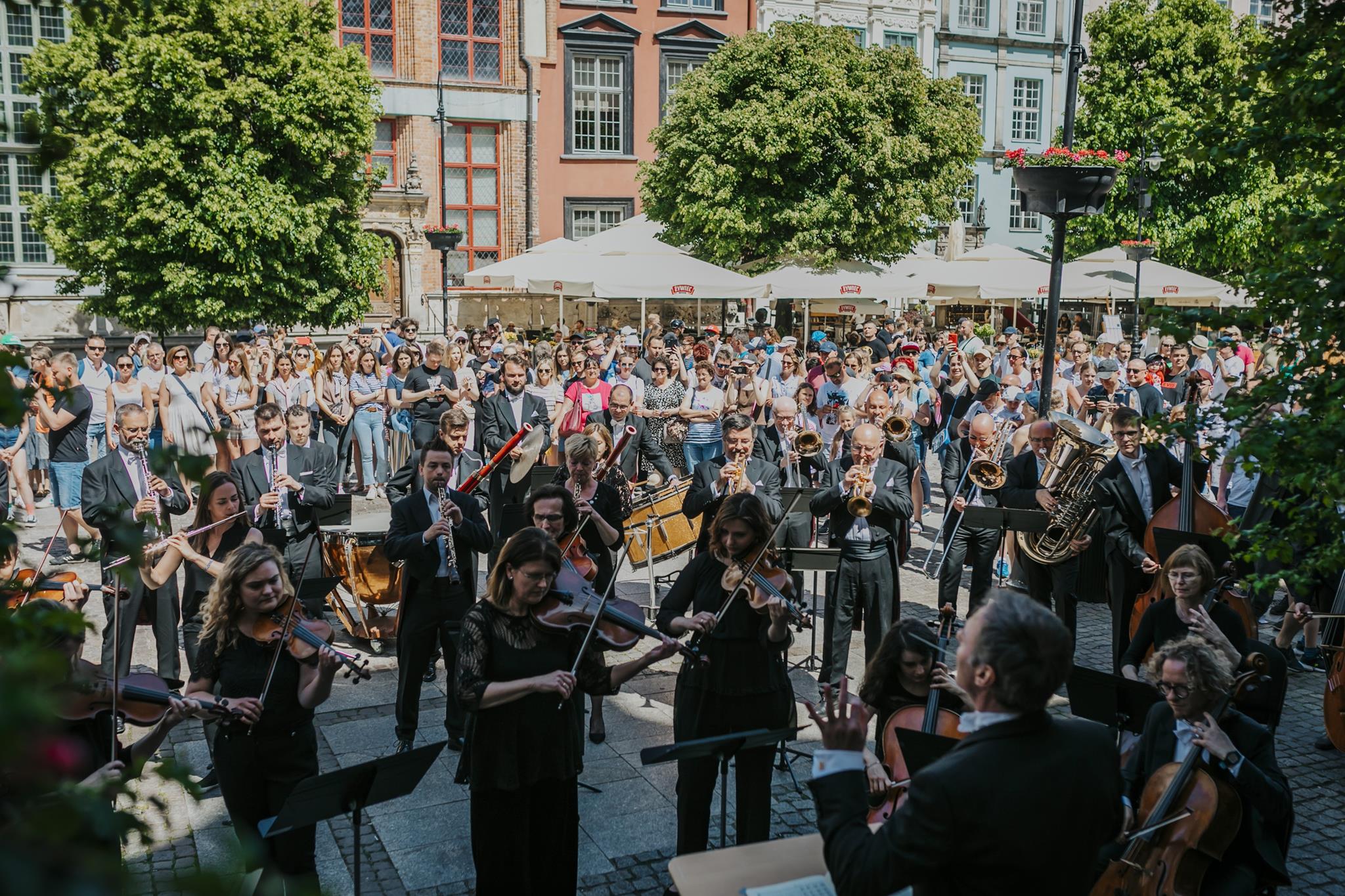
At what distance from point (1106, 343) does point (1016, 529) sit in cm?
1129

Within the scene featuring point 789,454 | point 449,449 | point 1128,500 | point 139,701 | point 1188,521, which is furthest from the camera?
point 789,454

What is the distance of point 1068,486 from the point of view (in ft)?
27.8

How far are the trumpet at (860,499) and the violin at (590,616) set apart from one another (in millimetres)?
2603

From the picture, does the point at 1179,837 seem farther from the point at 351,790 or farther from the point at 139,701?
the point at 139,701

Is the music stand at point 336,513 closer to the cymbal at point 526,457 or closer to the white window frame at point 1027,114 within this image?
the cymbal at point 526,457

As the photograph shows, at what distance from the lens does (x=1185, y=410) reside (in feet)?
16.1

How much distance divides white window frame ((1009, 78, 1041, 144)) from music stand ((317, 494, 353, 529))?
39.5 metres

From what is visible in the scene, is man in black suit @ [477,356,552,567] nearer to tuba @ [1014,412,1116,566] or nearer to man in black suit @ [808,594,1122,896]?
tuba @ [1014,412,1116,566]

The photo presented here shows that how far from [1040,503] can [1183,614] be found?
2427mm

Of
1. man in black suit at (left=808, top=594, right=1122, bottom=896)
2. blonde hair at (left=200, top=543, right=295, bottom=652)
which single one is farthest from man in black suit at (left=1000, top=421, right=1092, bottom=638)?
man in black suit at (left=808, top=594, right=1122, bottom=896)

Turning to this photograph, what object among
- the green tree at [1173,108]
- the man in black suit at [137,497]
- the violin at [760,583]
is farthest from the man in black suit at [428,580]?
the green tree at [1173,108]

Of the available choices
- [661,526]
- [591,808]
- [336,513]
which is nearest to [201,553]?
[336,513]

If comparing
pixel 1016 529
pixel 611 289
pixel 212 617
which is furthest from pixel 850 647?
pixel 611 289

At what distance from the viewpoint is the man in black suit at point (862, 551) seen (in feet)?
25.5
